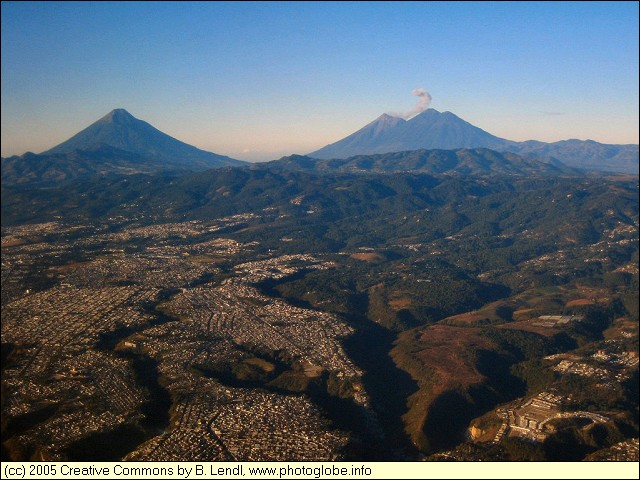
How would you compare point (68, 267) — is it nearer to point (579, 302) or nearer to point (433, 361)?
point (433, 361)

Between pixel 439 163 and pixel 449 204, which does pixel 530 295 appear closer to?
pixel 449 204

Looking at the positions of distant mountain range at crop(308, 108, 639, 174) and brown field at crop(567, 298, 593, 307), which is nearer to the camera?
brown field at crop(567, 298, 593, 307)

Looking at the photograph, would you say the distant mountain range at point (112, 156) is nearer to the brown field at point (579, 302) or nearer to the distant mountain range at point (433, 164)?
the distant mountain range at point (433, 164)

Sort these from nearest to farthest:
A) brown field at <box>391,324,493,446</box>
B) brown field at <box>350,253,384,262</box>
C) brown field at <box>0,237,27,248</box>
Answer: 1. brown field at <box>391,324,493,446</box>
2. brown field at <box>350,253,384,262</box>
3. brown field at <box>0,237,27,248</box>

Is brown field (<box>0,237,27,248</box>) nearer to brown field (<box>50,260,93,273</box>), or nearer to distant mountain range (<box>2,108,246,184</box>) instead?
brown field (<box>50,260,93,273</box>)

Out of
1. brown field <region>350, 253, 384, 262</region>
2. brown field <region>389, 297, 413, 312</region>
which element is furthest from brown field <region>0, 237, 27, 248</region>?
brown field <region>389, 297, 413, 312</region>
